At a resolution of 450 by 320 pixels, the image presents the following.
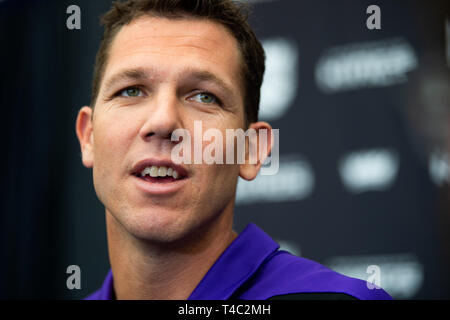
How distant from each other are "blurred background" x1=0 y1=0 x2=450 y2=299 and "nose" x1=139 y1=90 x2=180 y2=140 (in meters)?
1.70

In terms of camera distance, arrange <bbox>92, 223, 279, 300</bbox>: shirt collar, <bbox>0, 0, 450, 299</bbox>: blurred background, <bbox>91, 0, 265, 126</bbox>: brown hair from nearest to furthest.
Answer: <bbox>92, 223, 279, 300</bbox>: shirt collar
<bbox>91, 0, 265, 126</bbox>: brown hair
<bbox>0, 0, 450, 299</bbox>: blurred background

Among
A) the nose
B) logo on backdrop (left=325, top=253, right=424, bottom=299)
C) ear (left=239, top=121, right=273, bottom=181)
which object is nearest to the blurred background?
logo on backdrop (left=325, top=253, right=424, bottom=299)

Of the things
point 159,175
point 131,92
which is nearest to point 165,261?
point 159,175

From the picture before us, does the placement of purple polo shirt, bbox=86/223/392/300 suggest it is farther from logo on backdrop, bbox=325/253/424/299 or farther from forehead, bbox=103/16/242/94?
logo on backdrop, bbox=325/253/424/299

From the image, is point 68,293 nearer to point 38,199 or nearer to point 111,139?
point 38,199

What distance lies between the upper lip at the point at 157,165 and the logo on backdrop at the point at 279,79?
1825mm

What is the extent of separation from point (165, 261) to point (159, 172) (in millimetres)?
249

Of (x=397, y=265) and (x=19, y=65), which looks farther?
(x=19, y=65)

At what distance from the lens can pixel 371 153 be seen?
2.98 metres

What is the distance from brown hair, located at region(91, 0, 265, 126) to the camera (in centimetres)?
163

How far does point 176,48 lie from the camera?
1521 millimetres
